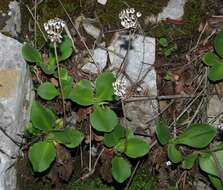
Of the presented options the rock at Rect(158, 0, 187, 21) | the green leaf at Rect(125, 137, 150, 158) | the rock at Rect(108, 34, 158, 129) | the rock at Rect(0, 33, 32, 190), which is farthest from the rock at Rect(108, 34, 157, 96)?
the rock at Rect(0, 33, 32, 190)

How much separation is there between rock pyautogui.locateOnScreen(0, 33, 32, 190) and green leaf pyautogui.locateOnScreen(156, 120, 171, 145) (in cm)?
75

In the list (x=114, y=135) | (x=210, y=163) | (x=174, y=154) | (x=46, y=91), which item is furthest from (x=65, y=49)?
(x=210, y=163)

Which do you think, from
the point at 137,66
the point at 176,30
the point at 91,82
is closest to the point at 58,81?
the point at 91,82

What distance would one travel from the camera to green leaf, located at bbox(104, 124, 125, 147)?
9.98 ft

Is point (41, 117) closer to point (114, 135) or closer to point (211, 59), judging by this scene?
point (114, 135)

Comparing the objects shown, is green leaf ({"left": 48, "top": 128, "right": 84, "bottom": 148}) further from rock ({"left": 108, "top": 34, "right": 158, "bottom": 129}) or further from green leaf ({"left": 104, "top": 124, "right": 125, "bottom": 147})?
rock ({"left": 108, "top": 34, "right": 158, "bottom": 129})

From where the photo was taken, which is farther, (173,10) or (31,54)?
(173,10)

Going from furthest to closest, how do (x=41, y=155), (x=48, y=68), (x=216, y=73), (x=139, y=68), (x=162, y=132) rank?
(x=139, y=68) < (x=216, y=73) < (x=48, y=68) < (x=162, y=132) < (x=41, y=155)

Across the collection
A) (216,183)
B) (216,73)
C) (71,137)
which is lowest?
(216,183)

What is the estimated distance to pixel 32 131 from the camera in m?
3.07

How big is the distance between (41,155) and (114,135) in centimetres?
41

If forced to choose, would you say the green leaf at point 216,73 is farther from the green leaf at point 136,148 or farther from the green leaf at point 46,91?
the green leaf at point 46,91

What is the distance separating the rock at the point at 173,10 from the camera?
3535mm

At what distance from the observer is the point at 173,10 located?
355cm
